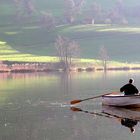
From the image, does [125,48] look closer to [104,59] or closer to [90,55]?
[90,55]

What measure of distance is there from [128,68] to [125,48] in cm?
3876

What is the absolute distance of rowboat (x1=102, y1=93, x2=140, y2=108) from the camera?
45500 mm

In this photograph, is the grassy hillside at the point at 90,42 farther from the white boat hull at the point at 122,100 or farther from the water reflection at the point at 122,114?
the water reflection at the point at 122,114

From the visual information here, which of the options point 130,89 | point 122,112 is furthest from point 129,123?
point 130,89

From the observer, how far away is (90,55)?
165 m

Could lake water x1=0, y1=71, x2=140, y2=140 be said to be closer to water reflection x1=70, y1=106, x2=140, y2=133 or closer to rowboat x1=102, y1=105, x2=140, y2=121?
water reflection x1=70, y1=106, x2=140, y2=133

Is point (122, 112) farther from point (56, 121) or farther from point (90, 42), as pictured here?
point (90, 42)

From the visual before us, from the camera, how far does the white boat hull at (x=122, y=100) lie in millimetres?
45500

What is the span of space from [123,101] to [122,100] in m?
0.12

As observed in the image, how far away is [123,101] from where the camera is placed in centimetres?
4666

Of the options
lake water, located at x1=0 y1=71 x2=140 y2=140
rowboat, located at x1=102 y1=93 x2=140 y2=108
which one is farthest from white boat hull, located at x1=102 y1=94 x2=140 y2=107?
lake water, located at x1=0 y1=71 x2=140 y2=140

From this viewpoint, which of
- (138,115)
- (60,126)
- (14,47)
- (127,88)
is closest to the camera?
(60,126)

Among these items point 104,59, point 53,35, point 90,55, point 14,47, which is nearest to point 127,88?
point 104,59

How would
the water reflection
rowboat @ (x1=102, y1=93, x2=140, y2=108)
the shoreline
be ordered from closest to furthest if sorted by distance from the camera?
the water reflection → rowboat @ (x1=102, y1=93, x2=140, y2=108) → the shoreline
